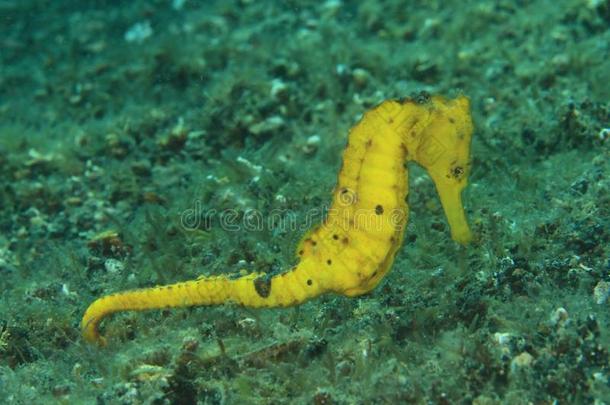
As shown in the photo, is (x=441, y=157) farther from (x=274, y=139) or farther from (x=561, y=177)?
(x=274, y=139)

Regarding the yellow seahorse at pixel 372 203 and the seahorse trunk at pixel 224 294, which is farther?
the seahorse trunk at pixel 224 294


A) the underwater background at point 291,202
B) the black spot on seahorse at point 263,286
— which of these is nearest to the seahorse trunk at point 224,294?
the black spot on seahorse at point 263,286

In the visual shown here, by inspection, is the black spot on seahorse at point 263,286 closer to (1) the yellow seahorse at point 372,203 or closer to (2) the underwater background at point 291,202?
(1) the yellow seahorse at point 372,203

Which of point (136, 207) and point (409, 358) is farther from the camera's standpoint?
point (136, 207)

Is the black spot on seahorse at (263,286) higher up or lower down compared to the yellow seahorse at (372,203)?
lower down

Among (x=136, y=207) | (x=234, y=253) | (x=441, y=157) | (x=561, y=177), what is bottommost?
(x=136, y=207)

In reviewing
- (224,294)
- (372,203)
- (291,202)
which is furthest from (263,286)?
(291,202)

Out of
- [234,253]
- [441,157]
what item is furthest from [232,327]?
[441,157]

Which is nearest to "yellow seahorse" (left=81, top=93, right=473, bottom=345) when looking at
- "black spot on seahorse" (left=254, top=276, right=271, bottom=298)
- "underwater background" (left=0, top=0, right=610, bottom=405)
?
"black spot on seahorse" (left=254, top=276, right=271, bottom=298)

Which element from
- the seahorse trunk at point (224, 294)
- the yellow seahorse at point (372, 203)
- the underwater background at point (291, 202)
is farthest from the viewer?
the seahorse trunk at point (224, 294)
